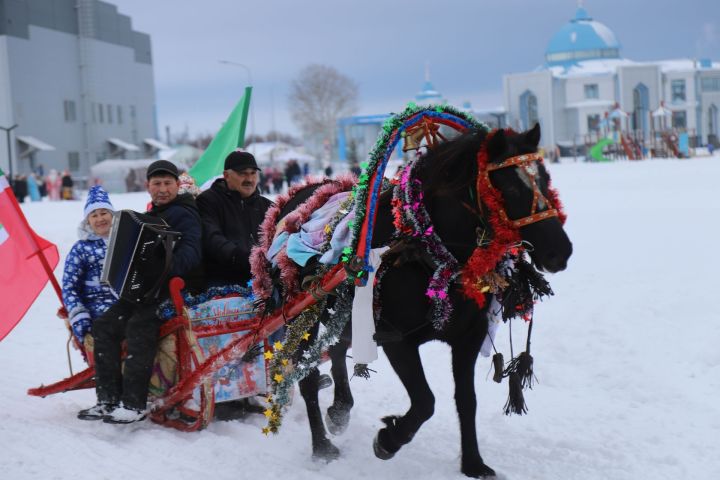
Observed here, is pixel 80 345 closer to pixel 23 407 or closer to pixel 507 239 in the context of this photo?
pixel 23 407

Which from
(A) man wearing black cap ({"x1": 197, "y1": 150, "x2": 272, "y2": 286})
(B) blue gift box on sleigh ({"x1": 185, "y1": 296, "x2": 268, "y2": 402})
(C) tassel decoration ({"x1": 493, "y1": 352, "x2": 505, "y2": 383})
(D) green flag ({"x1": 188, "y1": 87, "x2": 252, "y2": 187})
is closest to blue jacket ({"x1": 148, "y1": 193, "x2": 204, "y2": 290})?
(A) man wearing black cap ({"x1": 197, "y1": 150, "x2": 272, "y2": 286})

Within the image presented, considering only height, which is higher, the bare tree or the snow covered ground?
the bare tree

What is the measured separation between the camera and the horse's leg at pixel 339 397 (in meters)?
5.50

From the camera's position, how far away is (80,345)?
5.95m

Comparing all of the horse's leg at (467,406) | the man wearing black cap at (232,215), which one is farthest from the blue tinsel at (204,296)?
the horse's leg at (467,406)

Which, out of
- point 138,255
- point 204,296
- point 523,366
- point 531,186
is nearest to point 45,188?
point 204,296

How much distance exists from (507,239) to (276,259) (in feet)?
5.38

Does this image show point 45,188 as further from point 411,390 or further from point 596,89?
point 596,89

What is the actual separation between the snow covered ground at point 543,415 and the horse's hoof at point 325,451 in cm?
7

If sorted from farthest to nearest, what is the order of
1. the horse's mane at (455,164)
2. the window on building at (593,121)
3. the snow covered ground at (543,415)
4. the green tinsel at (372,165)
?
the window on building at (593,121) < the snow covered ground at (543,415) < the green tinsel at (372,165) < the horse's mane at (455,164)

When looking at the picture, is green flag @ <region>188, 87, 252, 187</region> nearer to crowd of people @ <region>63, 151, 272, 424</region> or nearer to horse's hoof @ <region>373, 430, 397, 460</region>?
crowd of people @ <region>63, 151, 272, 424</region>

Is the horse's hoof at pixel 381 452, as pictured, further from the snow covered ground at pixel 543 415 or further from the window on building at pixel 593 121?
the window on building at pixel 593 121

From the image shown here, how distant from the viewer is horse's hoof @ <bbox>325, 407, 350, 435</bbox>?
5559mm

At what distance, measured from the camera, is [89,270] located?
6023 mm
